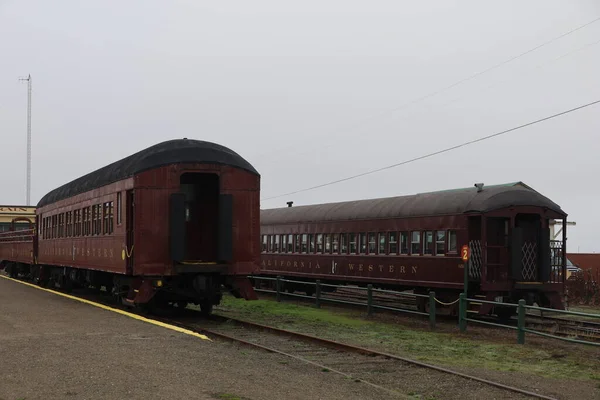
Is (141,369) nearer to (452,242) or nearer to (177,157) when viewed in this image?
(177,157)

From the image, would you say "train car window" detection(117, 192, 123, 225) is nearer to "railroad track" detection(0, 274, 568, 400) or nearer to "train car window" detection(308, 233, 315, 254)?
"railroad track" detection(0, 274, 568, 400)

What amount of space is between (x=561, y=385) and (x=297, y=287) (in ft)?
66.1

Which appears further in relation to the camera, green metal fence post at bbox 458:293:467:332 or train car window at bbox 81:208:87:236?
train car window at bbox 81:208:87:236

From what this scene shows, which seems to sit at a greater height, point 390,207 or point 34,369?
point 390,207

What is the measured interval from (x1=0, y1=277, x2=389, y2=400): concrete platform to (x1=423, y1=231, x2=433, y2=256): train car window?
27.8ft

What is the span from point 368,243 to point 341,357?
38.5 feet

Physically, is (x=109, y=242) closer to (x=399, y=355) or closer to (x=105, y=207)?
(x=105, y=207)

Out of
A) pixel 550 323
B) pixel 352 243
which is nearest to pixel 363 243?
pixel 352 243

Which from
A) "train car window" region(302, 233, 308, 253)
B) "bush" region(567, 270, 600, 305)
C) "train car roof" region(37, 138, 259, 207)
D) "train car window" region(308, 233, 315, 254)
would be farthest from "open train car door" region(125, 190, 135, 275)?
"bush" region(567, 270, 600, 305)

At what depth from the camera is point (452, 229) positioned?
18688 millimetres

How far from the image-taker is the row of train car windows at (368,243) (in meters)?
19.2

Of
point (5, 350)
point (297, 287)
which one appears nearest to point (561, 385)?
point (5, 350)

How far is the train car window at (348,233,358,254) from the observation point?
23562 mm

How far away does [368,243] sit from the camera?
22766 millimetres
